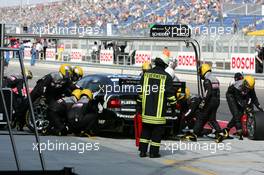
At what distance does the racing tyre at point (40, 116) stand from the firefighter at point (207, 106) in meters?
2.79

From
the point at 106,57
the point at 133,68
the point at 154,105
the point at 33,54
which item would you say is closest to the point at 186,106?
the point at 154,105

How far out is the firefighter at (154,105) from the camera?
10344 millimetres

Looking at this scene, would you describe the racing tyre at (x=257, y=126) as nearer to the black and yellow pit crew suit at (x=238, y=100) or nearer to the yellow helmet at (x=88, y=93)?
the black and yellow pit crew suit at (x=238, y=100)

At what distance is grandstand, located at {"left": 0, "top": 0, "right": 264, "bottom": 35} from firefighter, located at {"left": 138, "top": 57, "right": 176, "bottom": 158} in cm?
1818

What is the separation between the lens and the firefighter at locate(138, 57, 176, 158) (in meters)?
10.3

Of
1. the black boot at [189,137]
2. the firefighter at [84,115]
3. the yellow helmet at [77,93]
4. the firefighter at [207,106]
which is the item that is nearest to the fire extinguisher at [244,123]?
the firefighter at [207,106]

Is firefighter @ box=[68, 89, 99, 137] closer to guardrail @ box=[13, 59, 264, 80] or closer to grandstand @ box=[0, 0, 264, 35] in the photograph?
guardrail @ box=[13, 59, 264, 80]

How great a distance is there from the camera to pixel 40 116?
13086 millimetres

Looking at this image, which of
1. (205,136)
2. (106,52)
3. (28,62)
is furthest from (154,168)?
(28,62)

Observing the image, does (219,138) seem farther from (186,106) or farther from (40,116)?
(40,116)

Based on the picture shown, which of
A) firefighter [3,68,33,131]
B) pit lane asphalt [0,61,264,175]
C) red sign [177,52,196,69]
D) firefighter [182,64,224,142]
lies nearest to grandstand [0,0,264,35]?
red sign [177,52,196,69]

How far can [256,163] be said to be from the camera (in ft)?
33.4

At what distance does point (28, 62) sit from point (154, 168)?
39.2 metres

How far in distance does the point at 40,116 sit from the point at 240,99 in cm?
419
